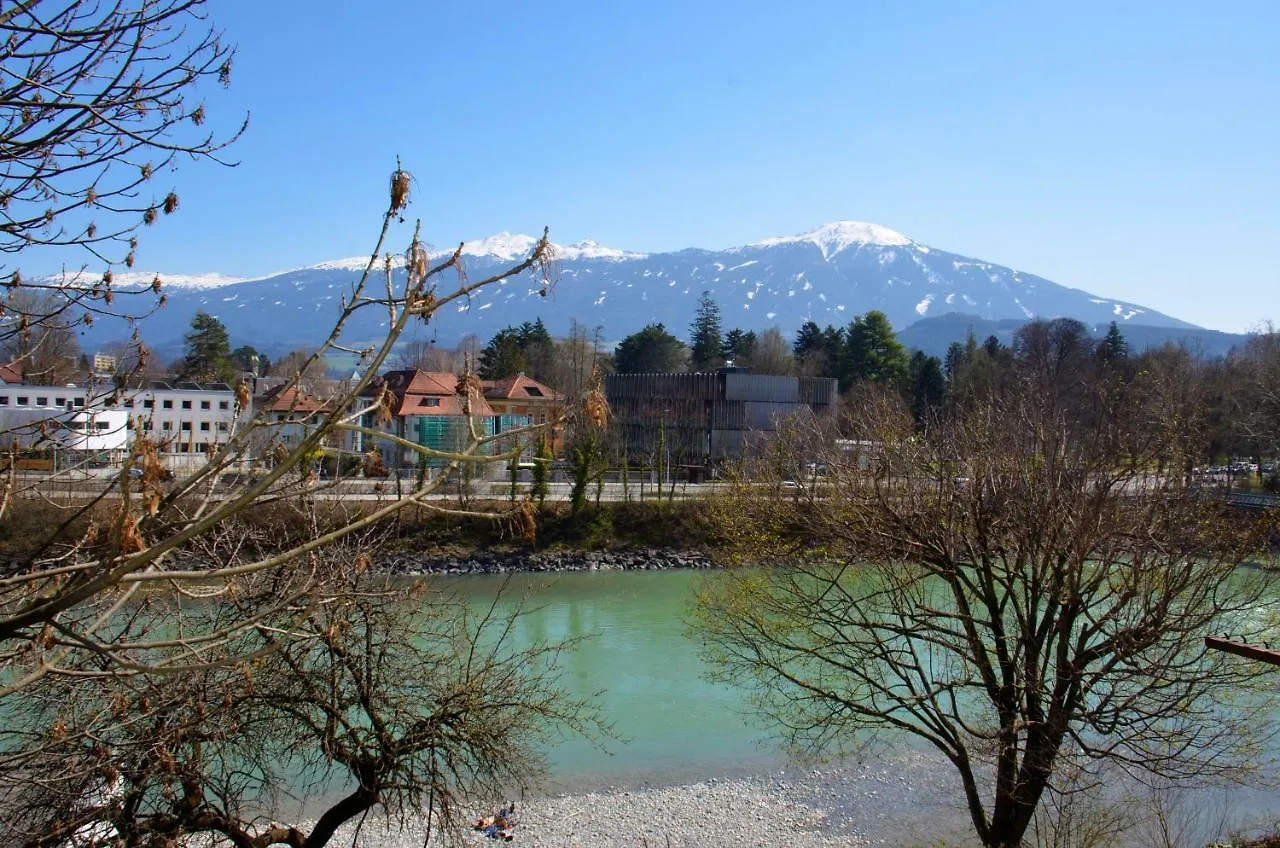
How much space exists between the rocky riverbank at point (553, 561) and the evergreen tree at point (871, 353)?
27.0 metres

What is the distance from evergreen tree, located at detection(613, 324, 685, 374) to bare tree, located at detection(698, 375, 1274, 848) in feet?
162

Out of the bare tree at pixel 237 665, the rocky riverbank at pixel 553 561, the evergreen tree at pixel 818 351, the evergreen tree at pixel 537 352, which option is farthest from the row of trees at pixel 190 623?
the evergreen tree at pixel 818 351

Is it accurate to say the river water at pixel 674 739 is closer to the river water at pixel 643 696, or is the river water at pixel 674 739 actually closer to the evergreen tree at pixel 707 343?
the river water at pixel 643 696

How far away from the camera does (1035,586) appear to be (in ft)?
29.9

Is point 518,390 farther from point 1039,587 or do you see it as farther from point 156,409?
point 156,409

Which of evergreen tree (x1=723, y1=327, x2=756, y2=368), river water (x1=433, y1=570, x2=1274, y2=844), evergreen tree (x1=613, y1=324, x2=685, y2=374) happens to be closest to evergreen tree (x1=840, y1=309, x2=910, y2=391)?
evergreen tree (x1=723, y1=327, x2=756, y2=368)

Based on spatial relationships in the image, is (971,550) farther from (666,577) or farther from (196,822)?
(666,577)

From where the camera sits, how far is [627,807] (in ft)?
41.3

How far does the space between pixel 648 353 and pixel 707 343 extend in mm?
8511

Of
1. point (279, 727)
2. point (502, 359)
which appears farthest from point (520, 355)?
point (279, 727)

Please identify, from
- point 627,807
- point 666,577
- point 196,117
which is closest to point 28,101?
point 196,117

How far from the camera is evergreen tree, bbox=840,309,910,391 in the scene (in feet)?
181

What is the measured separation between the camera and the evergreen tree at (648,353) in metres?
61.1

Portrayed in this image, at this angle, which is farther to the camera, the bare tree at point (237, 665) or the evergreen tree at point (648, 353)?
the evergreen tree at point (648, 353)
